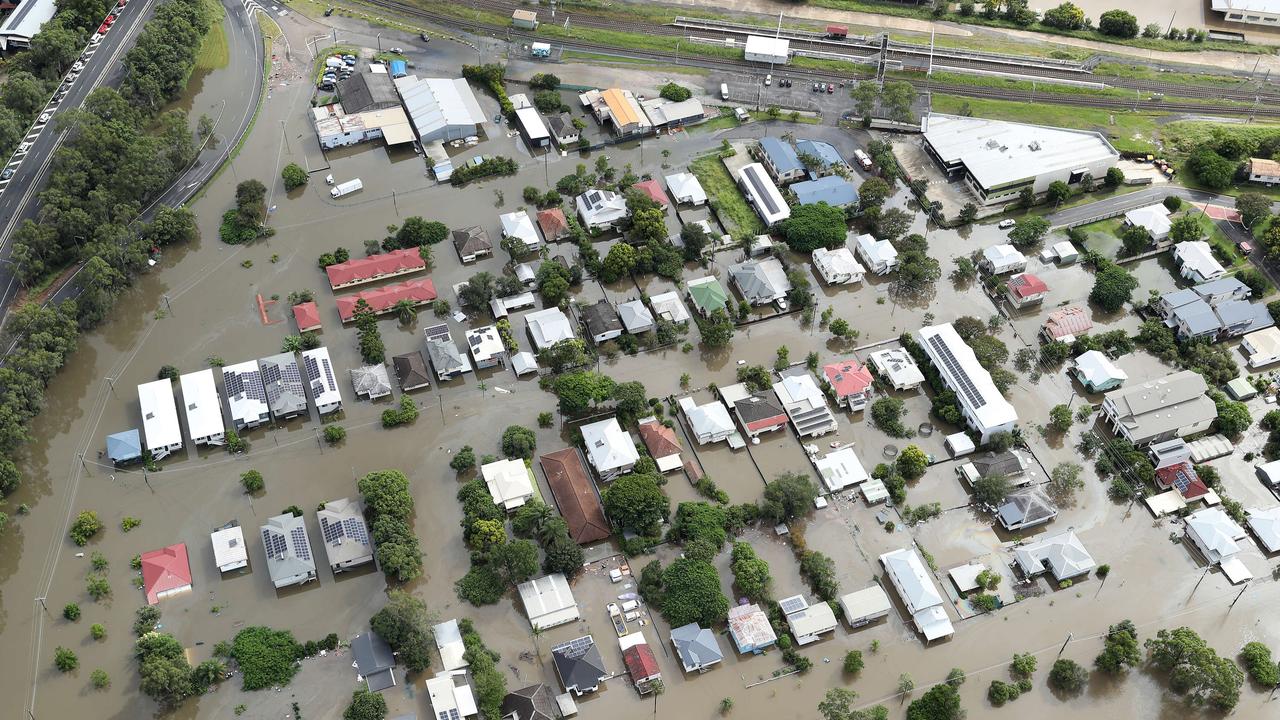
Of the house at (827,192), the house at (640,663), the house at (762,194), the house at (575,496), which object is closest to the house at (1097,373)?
the house at (827,192)

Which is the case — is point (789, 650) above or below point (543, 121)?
below

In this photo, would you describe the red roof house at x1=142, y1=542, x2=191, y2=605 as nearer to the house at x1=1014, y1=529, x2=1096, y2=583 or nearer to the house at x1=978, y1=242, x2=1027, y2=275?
the house at x1=1014, y1=529, x2=1096, y2=583

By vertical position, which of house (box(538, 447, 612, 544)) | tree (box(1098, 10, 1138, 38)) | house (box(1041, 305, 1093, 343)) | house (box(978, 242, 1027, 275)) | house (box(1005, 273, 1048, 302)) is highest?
tree (box(1098, 10, 1138, 38))

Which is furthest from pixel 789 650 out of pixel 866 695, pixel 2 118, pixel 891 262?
pixel 2 118

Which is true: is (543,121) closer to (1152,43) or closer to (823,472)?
(823,472)

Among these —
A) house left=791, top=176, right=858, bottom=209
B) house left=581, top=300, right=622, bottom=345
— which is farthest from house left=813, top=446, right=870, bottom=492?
house left=791, top=176, right=858, bottom=209

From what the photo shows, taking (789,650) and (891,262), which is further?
(891,262)

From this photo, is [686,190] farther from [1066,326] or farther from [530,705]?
[530,705]

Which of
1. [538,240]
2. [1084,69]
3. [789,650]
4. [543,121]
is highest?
[543,121]
